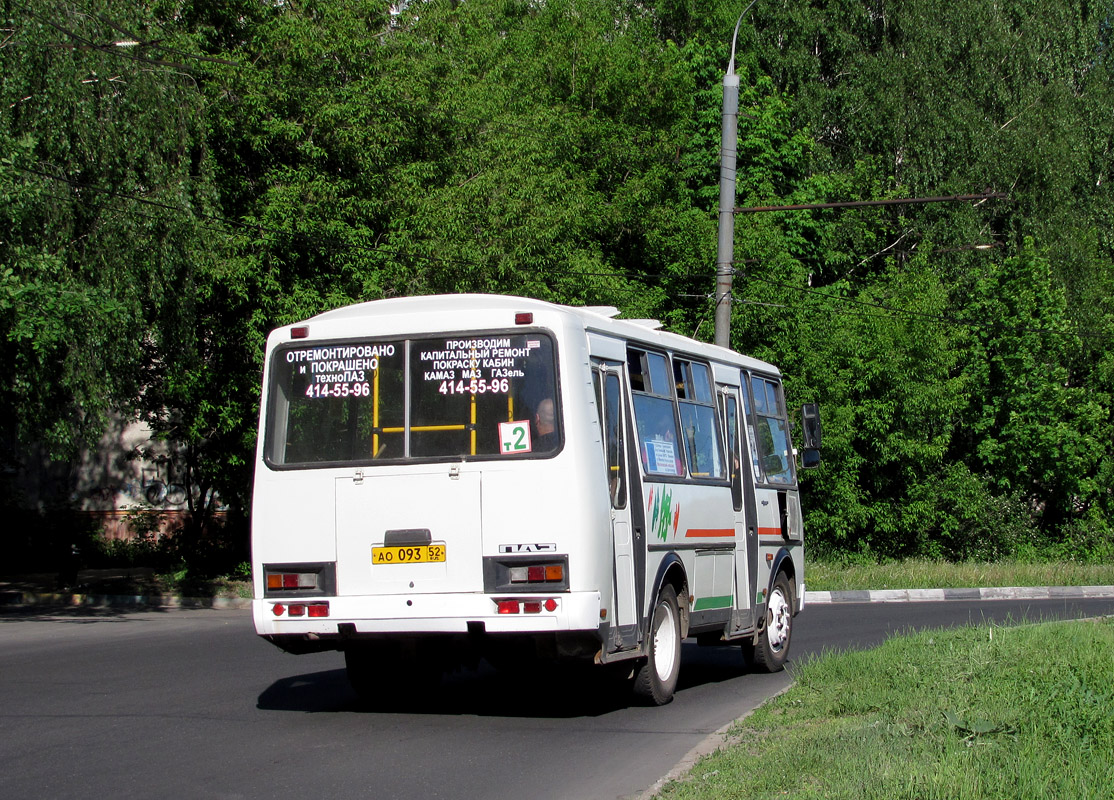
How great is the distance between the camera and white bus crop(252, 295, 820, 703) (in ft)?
30.0

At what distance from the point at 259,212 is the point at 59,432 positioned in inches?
270

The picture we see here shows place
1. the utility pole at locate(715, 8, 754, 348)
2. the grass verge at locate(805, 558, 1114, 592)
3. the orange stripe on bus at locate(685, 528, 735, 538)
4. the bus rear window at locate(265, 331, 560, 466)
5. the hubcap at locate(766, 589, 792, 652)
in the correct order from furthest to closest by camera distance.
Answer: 1. the grass verge at locate(805, 558, 1114, 592)
2. the utility pole at locate(715, 8, 754, 348)
3. the hubcap at locate(766, 589, 792, 652)
4. the orange stripe on bus at locate(685, 528, 735, 538)
5. the bus rear window at locate(265, 331, 560, 466)

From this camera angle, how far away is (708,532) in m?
11.8

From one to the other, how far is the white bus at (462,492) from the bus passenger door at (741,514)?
6.52 ft

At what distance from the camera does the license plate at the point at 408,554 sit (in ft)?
30.5

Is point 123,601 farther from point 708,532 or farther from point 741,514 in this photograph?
point 708,532

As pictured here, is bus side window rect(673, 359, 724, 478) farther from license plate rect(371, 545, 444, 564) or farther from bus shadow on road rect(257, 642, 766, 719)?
license plate rect(371, 545, 444, 564)

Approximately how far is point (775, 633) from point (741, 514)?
5.68 feet

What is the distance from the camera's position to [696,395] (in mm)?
12141

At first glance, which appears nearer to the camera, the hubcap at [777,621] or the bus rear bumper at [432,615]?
the bus rear bumper at [432,615]

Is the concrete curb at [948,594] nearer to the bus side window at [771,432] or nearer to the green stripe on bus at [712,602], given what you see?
the bus side window at [771,432]

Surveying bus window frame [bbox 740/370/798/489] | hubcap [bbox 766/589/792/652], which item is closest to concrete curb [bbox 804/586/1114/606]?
bus window frame [bbox 740/370/798/489]

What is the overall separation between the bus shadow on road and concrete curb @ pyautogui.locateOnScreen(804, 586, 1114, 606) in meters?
12.1

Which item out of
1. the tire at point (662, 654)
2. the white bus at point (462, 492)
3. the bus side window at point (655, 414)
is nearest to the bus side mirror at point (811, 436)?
the bus side window at point (655, 414)
